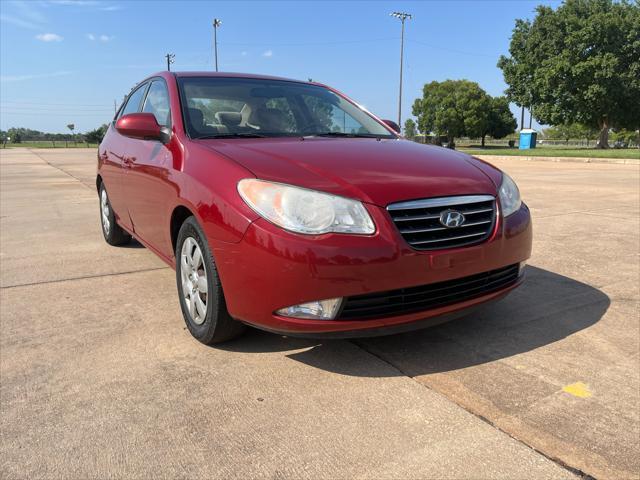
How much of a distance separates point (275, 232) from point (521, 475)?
131 cm

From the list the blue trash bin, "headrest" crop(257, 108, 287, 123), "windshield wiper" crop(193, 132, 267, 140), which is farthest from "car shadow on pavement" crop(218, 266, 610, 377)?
the blue trash bin

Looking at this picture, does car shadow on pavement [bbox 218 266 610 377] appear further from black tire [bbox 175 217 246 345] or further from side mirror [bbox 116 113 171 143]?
side mirror [bbox 116 113 171 143]

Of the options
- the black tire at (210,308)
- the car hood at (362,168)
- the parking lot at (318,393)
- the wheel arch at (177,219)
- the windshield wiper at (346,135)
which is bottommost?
the parking lot at (318,393)

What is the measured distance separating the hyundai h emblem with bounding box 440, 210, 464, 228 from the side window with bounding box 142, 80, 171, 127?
1.89 m

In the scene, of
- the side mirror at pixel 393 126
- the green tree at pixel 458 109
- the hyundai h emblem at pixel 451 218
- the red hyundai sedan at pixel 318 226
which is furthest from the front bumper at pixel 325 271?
the green tree at pixel 458 109

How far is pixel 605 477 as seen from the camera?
175 cm

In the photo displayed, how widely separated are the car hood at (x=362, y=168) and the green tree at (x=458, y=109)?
199ft

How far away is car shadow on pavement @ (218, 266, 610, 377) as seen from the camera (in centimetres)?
258

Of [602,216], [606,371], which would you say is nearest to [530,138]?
[602,216]

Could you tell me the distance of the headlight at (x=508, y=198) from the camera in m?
2.78

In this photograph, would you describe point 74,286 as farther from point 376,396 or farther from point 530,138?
point 530,138

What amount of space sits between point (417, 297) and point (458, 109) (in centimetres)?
6422

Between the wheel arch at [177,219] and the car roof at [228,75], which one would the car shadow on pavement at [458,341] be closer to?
the wheel arch at [177,219]

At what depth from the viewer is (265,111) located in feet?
11.5
